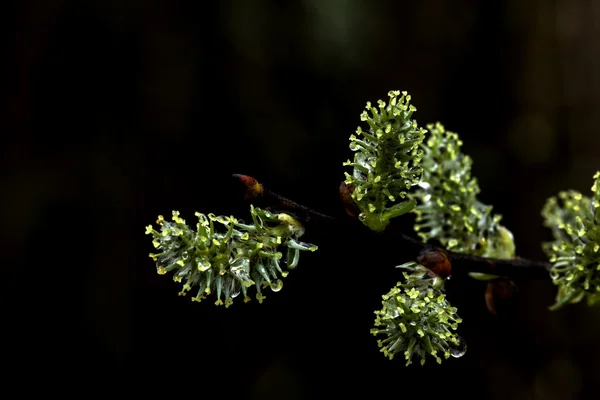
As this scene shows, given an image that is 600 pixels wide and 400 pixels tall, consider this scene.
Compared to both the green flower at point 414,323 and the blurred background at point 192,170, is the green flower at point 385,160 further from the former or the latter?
the blurred background at point 192,170

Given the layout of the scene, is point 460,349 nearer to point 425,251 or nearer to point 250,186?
point 425,251

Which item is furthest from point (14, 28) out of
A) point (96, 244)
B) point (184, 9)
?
point (96, 244)

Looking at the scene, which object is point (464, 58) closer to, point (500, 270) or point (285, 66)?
point (285, 66)

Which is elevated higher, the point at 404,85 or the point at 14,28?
the point at 404,85

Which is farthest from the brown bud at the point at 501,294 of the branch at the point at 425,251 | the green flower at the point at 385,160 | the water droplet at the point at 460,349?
the green flower at the point at 385,160

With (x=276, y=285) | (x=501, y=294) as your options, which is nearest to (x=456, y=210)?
(x=501, y=294)

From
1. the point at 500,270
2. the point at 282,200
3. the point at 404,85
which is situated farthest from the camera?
the point at 404,85

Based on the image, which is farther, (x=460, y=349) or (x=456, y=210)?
(x=456, y=210)
